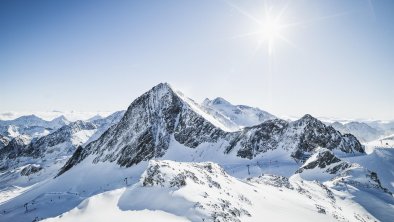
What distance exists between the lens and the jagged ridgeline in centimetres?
13212

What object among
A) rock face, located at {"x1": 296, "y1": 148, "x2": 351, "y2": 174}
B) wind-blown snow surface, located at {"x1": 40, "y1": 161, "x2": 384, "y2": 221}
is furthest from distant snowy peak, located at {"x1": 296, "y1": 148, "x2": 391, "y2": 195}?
wind-blown snow surface, located at {"x1": 40, "y1": 161, "x2": 384, "y2": 221}

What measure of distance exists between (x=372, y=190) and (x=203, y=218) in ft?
180

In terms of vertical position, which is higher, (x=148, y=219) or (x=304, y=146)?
(x=304, y=146)

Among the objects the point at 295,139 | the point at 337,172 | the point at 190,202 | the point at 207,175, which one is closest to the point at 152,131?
the point at 295,139

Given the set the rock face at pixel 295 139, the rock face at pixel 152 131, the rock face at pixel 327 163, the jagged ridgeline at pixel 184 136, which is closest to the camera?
the rock face at pixel 327 163

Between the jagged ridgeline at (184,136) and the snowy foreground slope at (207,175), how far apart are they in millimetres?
466

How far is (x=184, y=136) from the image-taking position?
157 meters

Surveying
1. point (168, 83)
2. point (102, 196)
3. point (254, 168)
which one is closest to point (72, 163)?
point (168, 83)

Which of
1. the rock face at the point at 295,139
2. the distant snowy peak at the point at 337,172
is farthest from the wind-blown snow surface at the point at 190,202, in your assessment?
the rock face at the point at 295,139

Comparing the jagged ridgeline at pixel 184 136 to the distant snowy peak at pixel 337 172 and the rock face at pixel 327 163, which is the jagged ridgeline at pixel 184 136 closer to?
the rock face at pixel 327 163

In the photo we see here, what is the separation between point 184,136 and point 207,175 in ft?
376

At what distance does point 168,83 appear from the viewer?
178m

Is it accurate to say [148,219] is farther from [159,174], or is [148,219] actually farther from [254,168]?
[254,168]

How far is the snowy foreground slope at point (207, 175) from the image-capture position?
3347 centimetres
